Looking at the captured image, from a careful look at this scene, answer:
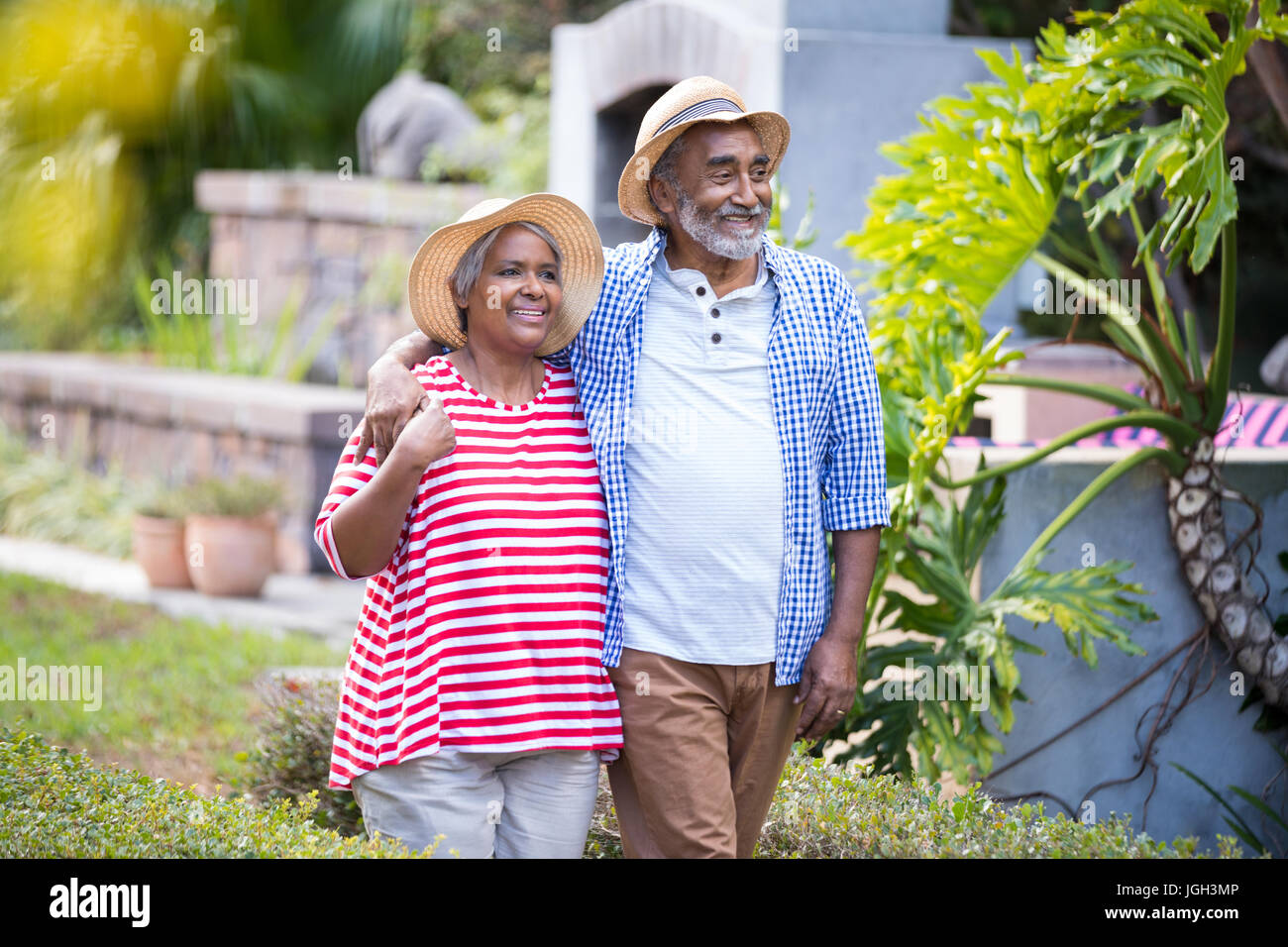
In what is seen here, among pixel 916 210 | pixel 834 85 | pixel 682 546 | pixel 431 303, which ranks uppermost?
pixel 834 85

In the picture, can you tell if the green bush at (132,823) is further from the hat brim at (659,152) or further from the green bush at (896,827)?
the hat brim at (659,152)

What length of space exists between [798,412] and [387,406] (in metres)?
0.91

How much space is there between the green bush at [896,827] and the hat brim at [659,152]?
1448 mm

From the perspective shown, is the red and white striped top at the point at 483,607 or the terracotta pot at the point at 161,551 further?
the terracotta pot at the point at 161,551

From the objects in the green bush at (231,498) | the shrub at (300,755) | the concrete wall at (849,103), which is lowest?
the shrub at (300,755)

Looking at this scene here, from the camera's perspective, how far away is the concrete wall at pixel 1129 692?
4.79m

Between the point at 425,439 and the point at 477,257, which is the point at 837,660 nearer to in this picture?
the point at 425,439

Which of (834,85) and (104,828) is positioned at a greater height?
(834,85)

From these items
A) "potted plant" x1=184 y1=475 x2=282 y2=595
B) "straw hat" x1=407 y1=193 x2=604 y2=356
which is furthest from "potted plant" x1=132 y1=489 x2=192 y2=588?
"straw hat" x1=407 y1=193 x2=604 y2=356

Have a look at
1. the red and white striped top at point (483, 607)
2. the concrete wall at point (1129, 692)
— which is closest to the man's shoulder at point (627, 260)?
the red and white striped top at point (483, 607)

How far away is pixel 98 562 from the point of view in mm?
9141

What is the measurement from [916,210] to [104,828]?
312cm
